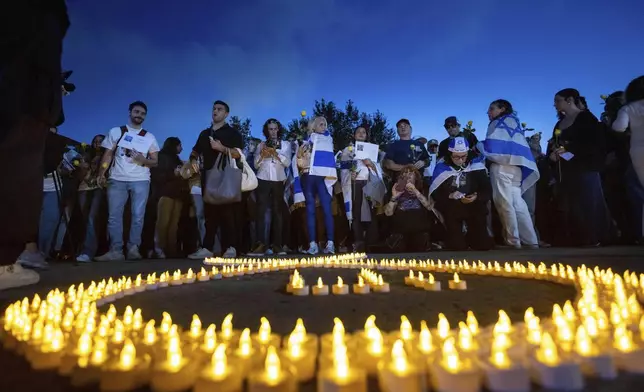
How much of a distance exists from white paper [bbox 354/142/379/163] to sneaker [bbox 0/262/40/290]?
6.01 m

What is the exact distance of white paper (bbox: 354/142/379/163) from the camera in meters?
9.11

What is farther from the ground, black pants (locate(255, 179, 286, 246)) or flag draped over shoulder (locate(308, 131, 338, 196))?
flag draped over shoulder (locate(308, 131, 338, 196))

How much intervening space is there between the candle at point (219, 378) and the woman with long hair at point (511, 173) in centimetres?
738

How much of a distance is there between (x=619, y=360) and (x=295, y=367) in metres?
1.12

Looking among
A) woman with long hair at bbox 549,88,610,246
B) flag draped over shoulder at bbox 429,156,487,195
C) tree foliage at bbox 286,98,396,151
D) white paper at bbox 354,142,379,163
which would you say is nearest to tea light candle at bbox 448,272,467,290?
flag draped over shoulder at bbox 429,156,487,195

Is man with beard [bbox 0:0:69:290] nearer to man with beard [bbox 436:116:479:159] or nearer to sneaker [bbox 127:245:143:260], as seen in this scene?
sneaker [bbox 127:245:143:260]

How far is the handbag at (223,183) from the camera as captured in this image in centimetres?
715

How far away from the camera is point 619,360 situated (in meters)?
1.56

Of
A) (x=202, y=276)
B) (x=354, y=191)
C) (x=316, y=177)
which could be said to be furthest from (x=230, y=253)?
(x=202, y=276)

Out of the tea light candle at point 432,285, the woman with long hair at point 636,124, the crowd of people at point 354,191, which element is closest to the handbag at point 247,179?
the crowd of people at point 354,191

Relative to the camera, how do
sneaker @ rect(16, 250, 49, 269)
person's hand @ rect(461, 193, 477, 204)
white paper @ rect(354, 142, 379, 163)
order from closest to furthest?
sneaker @ rect(16, 250, 49, 269) → person's hand @ rect(461, 193, 477, 204) → white paper @ rect(354, 142, 379, 163)

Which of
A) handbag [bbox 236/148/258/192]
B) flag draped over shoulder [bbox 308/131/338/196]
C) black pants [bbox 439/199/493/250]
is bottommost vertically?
black pants [bbox 439/199/493/250]

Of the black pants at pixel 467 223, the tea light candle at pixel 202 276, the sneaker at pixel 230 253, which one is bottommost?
the tea light candle at pixel 202 276

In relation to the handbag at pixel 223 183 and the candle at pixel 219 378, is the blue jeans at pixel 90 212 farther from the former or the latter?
the candle at pixel 219 378
